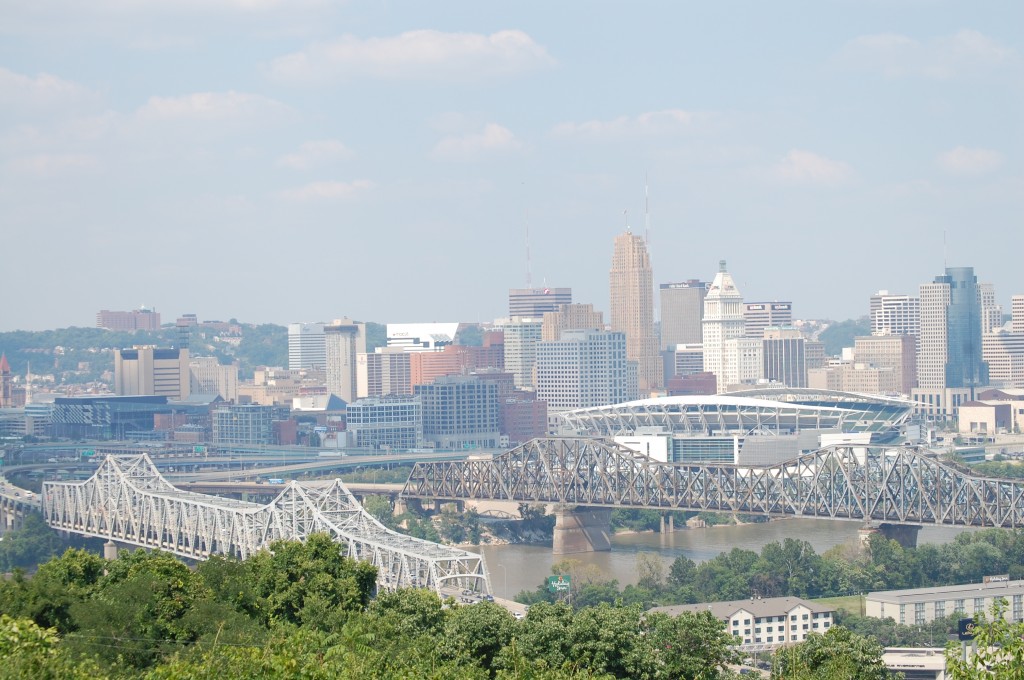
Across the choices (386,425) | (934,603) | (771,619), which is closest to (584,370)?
(386,425)

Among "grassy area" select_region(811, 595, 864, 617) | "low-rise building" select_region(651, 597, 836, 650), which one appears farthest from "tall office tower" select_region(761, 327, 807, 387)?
"low-rise building" select_region(651, 597, 836, 650)

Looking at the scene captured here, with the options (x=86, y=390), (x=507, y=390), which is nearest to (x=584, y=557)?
(x=507, y=390)

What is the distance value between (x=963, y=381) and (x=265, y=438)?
223ft

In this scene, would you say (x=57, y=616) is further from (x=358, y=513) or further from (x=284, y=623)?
(x=358, y=513)

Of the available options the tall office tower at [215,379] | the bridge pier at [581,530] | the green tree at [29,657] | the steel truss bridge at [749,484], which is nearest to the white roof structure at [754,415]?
the steel truss bridge at [749,484]

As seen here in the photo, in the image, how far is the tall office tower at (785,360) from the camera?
175700mm

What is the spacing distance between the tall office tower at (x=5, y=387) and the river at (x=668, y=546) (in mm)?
93146

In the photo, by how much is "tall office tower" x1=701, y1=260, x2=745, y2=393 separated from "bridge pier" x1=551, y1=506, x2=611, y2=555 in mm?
100244

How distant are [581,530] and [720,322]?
108 m

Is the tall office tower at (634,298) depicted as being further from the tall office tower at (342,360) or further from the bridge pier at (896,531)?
the bridge pier at (896,531)

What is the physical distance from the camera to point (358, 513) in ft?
202

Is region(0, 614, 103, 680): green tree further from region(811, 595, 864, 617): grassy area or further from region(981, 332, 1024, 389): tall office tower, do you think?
region(981, 332, 1024, 389): tall office tower

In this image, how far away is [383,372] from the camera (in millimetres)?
174500

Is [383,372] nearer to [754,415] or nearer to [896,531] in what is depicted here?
[754,415]
